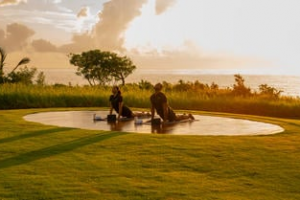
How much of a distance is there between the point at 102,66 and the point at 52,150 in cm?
5108

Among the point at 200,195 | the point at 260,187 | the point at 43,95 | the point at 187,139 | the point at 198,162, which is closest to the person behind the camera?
the point at 200,195

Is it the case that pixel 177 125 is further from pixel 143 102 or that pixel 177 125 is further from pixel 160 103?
pixel 143 102

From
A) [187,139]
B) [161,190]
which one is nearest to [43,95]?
[187,139]

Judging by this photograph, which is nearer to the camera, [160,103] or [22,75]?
[160,103]

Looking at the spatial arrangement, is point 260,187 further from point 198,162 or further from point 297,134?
point 297,134

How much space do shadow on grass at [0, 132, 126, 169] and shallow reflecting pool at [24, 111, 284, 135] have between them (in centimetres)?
150

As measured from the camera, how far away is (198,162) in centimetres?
830

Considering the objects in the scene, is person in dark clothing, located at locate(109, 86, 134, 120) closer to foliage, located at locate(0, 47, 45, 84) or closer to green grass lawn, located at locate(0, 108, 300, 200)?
green grass lawn, located at locate(0, 108, 300, 200)

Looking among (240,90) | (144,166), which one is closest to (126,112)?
(144,166)

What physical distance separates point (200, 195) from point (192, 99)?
1647 cm

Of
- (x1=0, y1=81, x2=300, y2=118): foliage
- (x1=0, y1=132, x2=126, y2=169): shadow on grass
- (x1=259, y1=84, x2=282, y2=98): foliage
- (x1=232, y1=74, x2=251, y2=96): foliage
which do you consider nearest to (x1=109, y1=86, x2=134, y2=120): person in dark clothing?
(x1=0, y1=132, x2=126, y2=169): shadow on grass

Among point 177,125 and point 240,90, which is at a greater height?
point 240,90

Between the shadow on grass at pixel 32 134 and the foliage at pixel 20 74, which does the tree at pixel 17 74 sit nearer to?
the foliage at pixel 20 74

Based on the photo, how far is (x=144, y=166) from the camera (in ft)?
26.1
